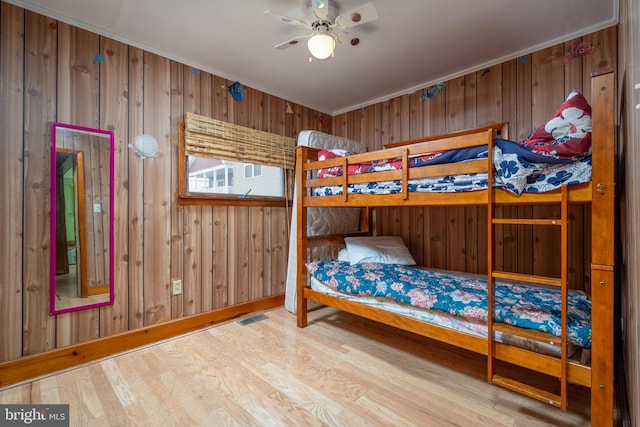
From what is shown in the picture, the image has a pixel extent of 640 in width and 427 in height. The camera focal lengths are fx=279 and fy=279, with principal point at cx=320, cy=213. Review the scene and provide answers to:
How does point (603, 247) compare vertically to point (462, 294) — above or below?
above

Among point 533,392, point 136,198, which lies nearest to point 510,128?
point 533,392

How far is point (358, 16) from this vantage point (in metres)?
1.65

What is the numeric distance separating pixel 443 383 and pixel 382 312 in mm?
525

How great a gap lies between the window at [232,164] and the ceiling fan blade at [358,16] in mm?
1446

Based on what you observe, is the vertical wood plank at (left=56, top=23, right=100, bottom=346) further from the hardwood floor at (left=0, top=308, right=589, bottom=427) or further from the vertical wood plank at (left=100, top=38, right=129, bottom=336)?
the hardwood floor at (left=0, top=308, right=589, bottom=427)

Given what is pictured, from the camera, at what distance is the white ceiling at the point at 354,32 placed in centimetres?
182

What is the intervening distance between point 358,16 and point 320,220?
187 cm

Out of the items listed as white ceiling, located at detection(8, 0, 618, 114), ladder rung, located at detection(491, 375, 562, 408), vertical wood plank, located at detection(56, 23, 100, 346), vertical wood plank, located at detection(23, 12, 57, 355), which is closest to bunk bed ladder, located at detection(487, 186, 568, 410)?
ladder rung, located at detection(491, 375, 562, 408)

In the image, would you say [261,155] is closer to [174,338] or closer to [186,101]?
[186,101]

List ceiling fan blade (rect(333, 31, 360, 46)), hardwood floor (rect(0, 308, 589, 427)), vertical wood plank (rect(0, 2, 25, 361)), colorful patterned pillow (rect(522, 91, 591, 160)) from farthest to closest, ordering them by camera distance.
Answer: ceiling fan blade (rect(333, 31, 360, 46)), vertical wood plank (rect(0, 2, 25, 361)), hardwood floor (rect(0, 308, 589, 427)), colorful patterned pillow (rect(522, 91, 591, 160))

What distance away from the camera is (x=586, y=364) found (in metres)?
1.23

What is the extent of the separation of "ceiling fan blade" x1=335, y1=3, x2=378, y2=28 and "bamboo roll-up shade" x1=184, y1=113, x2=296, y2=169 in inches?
56.2

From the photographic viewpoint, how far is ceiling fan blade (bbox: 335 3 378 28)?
5.13 feet

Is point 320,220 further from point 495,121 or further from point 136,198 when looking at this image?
point 495,121
